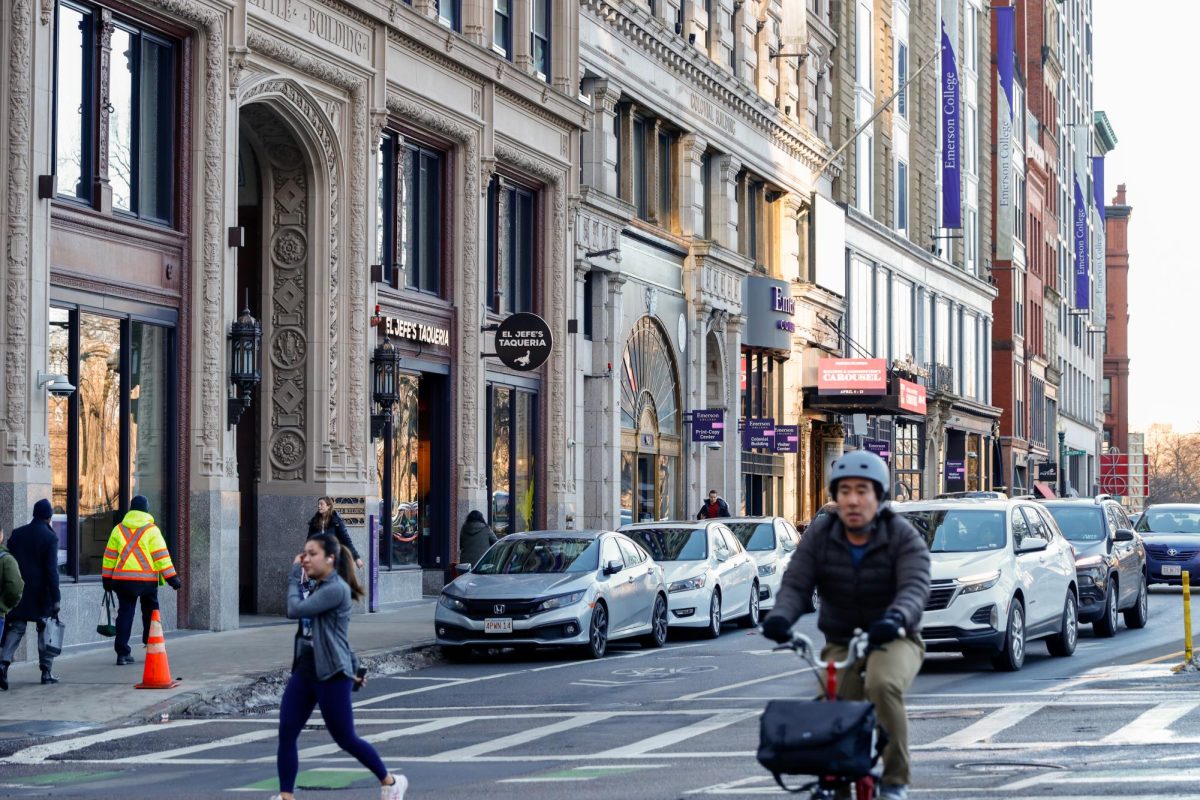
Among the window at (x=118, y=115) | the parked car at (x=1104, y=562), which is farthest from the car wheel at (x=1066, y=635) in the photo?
the window at (x=118, y=115)

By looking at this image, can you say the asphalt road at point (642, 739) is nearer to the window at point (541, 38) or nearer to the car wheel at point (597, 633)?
the car wheel at point (597, 633)

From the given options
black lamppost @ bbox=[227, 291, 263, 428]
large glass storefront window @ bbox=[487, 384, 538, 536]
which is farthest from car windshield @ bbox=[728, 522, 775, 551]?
black lamppost @ bbox=[227, 291, 263, 428]

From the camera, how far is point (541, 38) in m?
37.1

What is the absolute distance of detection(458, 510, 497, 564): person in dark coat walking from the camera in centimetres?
2947

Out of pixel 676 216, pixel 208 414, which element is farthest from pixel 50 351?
pixel 676 216

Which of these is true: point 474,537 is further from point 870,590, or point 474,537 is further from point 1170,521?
point 870,590

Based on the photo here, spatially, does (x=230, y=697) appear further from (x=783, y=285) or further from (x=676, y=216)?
(x=783, y=285)

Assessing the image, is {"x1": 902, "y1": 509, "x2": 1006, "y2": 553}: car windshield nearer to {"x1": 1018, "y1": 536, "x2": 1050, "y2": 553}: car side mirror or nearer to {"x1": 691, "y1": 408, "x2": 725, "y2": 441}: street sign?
{"x1": 1018, "y1": 536, "x2": 1050, "y2": 553}: car side mirror

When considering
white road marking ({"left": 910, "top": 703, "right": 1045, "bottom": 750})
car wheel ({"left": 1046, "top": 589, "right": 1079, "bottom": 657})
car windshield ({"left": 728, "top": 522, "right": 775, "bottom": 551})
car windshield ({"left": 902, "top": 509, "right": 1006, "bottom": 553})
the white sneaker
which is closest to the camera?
the white sneaker

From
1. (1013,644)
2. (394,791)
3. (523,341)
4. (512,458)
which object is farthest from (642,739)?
(512,458)

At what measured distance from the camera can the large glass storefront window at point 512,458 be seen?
35.1 metres

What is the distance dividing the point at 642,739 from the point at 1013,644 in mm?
6512

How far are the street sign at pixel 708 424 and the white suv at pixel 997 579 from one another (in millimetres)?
22018

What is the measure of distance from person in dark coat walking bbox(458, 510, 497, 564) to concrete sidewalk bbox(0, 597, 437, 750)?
2889 millimetres
